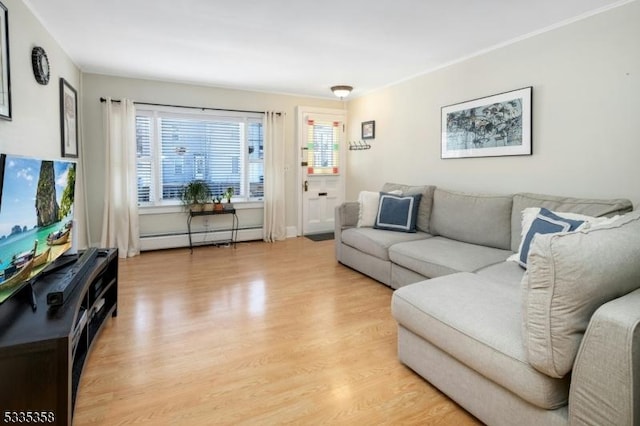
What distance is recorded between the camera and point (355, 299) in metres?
3.00

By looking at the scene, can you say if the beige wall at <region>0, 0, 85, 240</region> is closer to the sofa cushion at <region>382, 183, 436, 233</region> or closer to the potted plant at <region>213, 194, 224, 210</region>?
the potted plant at <region>213, 194, 224, 210</region>

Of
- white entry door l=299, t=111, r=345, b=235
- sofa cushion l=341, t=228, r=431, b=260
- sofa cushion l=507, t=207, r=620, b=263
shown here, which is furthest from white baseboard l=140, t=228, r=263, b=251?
sofa cushion l=507, t=207, r=620, b=263

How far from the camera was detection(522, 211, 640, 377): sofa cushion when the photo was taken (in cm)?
117

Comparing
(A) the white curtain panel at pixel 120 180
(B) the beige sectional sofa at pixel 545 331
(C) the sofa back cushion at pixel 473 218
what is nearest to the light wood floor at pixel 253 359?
(B) the beige sectional sofa at pixel 545 331

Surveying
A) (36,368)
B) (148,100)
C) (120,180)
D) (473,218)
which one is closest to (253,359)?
(36,368)

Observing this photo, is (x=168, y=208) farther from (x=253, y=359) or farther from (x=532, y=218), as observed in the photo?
(x=532, y=218)

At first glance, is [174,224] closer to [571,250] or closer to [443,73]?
[443,73]

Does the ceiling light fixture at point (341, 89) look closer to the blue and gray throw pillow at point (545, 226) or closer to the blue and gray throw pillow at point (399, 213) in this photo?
the blue and gray throw pillow at point (399, 213)

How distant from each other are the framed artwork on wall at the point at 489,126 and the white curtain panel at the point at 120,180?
3876mm

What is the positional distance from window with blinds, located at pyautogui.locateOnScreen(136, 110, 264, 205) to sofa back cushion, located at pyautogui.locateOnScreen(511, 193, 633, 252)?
363 cm

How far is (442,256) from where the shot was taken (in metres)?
2.76

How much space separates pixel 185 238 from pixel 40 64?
2672mm

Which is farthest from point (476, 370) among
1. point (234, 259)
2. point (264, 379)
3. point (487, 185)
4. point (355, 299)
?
point (234, 259)

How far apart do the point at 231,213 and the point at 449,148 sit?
10.2ft
